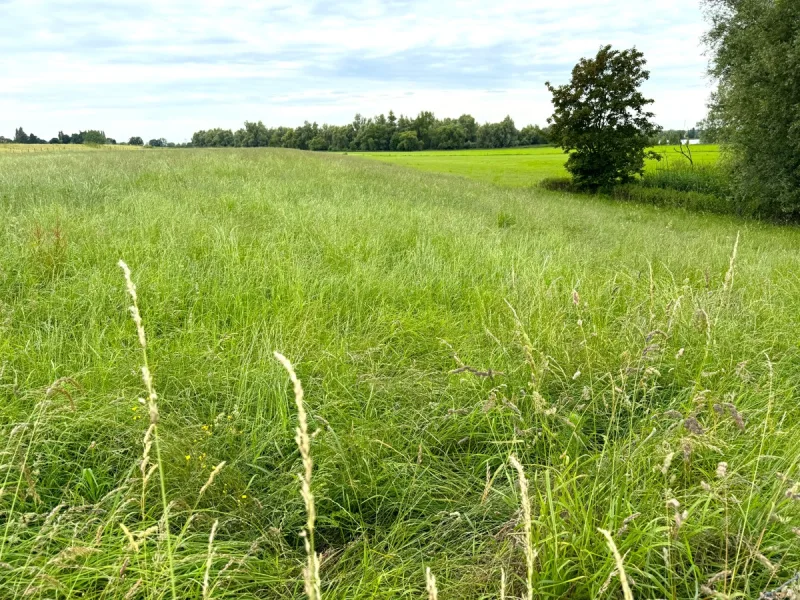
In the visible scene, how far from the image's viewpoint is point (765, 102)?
15.7 m

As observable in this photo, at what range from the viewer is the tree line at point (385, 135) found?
87.3 meters

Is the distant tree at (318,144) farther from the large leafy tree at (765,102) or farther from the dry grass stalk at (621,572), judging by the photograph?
the dry grass stalk at (621,572)

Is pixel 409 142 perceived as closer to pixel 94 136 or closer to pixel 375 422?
pixel 94 136

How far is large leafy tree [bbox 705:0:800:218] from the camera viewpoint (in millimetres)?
15133

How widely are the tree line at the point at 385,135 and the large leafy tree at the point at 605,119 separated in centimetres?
6107

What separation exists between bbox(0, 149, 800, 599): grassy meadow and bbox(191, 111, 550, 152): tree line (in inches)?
3401

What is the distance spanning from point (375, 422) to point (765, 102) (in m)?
19.1

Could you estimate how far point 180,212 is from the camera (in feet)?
21.0

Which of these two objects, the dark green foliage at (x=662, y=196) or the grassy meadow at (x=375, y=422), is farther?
the dark green foliage at (x=662, y=196)

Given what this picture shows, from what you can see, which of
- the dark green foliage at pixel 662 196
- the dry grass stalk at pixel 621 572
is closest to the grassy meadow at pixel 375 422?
the dry grass stalk at pixel 621 572

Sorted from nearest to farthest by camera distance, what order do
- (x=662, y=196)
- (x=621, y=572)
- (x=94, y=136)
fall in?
(x=621, y=572) → (x=662, y=196) → (x=94, y=136)

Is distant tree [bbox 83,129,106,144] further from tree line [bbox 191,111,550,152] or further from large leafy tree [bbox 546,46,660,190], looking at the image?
large leafy tree [bbox 546,46,660,190]

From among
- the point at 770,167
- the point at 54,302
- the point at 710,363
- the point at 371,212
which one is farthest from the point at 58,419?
the point at 770,167

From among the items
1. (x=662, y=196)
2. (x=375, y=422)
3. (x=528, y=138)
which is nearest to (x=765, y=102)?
(x=662, y=196)
